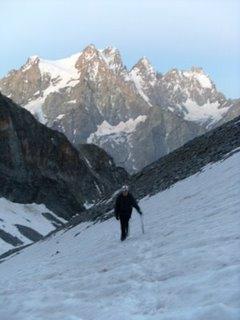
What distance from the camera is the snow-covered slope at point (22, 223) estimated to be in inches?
2495

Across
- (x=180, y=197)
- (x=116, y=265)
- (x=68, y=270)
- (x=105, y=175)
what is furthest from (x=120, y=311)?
(x=105, y=175)

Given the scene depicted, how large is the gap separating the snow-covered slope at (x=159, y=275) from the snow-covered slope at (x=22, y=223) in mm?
37196

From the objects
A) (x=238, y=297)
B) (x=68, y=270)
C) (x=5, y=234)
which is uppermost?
(x=5, y=234)

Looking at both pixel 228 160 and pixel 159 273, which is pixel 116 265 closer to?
pixel 159 273

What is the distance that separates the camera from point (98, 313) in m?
11.3

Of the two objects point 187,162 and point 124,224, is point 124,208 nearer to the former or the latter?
point 124,224

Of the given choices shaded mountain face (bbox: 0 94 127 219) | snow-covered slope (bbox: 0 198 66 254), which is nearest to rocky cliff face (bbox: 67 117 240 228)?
snow-covered slope (bbox: 0 198 66 254)

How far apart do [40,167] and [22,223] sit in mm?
32527

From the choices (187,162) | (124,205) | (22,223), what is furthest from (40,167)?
(124,205)

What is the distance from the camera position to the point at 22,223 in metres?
74.6

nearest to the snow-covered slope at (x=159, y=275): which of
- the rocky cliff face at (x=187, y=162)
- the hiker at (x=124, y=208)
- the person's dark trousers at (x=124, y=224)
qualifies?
the person's dark trousers at (x=124, y=224)

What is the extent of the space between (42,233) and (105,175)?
65329mm

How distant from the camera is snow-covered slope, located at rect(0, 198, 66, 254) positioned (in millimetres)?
63372

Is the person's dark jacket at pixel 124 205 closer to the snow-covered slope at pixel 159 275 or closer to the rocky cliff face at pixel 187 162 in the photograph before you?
the snow-covered slope at pixel 159 275
